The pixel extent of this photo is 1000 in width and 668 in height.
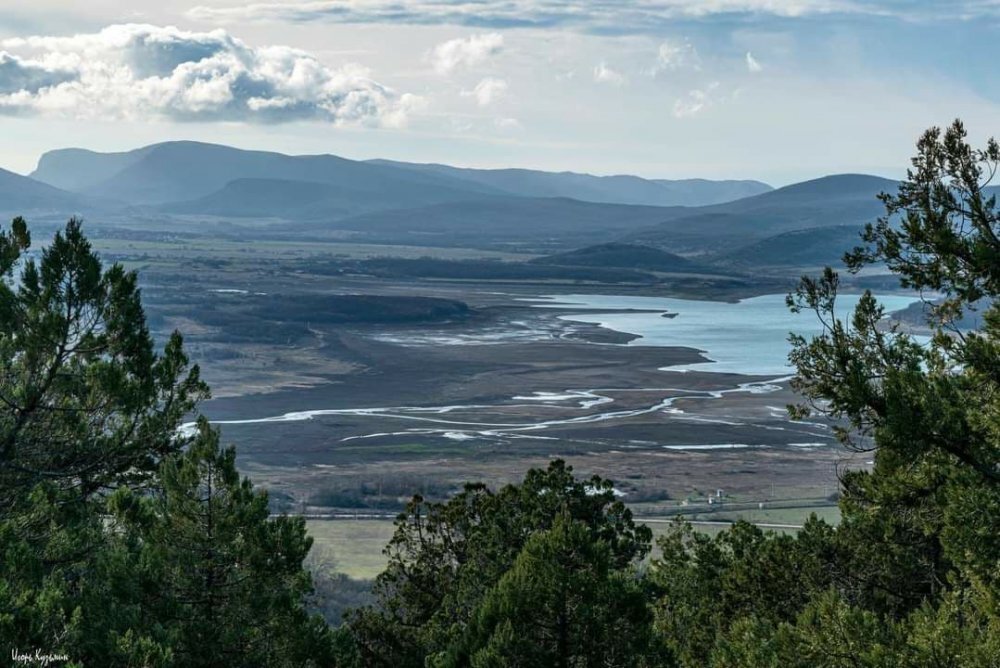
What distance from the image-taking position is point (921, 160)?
13438mm

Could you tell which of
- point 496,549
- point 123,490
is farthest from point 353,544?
point 123,490

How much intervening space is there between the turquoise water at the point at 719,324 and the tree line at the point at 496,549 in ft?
264

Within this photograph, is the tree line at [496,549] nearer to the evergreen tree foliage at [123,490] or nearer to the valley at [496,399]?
the evergreen tree foliage at [123,490]

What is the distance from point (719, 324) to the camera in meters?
153

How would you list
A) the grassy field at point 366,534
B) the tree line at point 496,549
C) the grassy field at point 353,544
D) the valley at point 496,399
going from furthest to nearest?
the valley at point 496,399
the grassy field at point 366,534
the grassy field at point 353,544
the tree line at point 496,549

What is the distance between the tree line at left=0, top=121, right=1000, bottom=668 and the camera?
1173 centimetres

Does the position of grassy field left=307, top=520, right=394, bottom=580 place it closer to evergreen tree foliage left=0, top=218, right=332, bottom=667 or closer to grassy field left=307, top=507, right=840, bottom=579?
grassy field left=307, top=507, right=840, bottom=579

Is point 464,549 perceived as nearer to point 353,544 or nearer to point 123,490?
point 123,490

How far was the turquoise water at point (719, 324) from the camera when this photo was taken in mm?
117188

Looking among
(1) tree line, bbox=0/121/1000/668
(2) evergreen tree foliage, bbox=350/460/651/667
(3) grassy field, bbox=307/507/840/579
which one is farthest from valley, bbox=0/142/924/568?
(1) tree line, bbox=0/121/1000/668

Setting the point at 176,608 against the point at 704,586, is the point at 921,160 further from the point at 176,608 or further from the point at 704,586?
the point at 704,586

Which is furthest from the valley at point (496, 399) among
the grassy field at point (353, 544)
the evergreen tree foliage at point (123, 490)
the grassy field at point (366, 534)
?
the evergreen tree foliage at point (123, 490)

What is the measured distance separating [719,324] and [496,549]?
135973 mm

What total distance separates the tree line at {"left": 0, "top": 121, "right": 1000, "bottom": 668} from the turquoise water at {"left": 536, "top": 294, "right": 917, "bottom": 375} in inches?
3165
